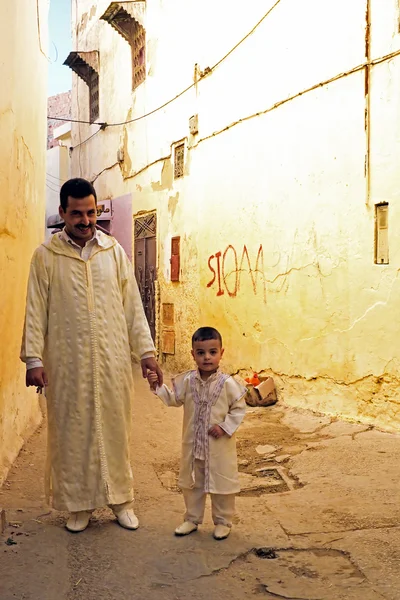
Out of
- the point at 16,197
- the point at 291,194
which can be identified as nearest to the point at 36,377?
the point at 16,197

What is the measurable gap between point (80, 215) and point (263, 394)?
12.5 ft

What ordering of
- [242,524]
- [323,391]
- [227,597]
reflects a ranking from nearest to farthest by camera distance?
[227,597], [242,524], [323,391]

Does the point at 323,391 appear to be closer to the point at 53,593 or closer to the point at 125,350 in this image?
the point at 125,350

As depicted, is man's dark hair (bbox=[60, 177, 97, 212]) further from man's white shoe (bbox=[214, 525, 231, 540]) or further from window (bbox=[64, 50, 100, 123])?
window (bbox=[64, 50, 100, 123])

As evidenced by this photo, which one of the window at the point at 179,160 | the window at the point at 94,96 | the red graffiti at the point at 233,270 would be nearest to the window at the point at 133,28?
the window at the point at 179,160

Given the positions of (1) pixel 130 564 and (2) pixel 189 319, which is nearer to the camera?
(1) pixel 130 564

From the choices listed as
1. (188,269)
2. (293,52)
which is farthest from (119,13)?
(293,52)

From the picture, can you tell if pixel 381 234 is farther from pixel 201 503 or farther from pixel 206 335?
pixel 201 503

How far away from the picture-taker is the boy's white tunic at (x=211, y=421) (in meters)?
3.16

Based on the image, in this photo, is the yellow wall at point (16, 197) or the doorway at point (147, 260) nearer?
the yellow wall at point (16, 197)

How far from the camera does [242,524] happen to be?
3.42m

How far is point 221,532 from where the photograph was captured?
3.17 metres

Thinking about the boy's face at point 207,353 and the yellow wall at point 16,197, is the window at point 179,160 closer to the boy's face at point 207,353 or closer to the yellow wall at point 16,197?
the yellow wall at point 16,197

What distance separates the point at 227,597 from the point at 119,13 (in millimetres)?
10768
